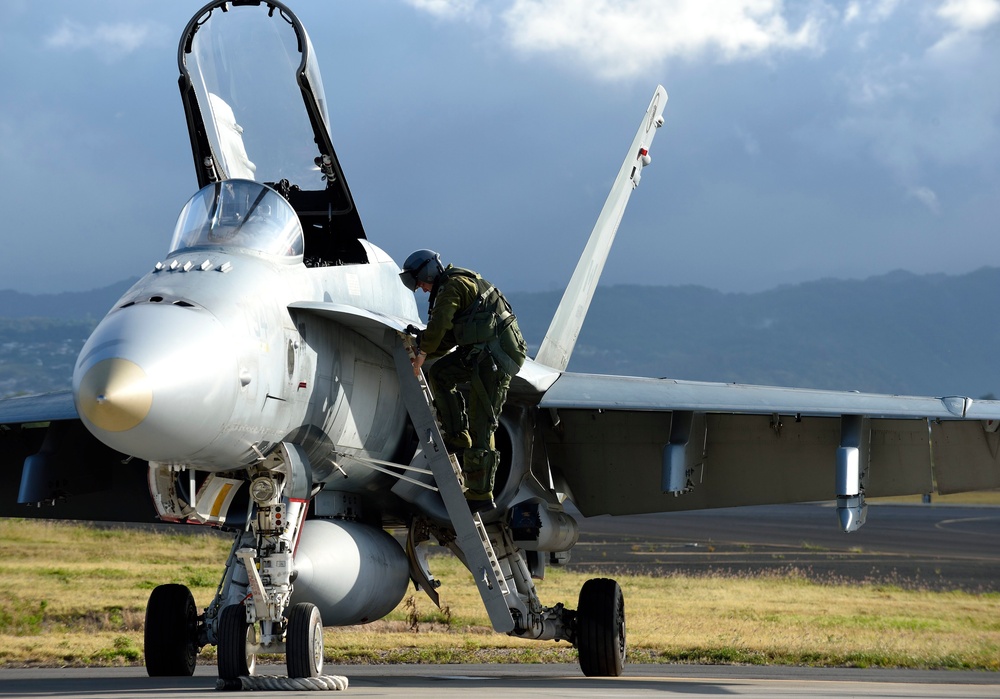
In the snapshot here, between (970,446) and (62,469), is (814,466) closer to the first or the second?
(970,446)

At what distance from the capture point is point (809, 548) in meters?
36.5

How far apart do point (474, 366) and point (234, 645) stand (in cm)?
264

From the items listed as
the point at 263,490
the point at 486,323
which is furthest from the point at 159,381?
the point at 486,323

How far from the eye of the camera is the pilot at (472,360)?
9039mm

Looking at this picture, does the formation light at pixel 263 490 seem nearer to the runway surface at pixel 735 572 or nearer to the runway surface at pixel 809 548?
the runway surface at pixel 735 572

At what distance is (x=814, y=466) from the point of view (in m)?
12.1

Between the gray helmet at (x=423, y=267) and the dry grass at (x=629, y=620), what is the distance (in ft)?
16.3

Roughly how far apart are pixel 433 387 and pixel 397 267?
4.61ft

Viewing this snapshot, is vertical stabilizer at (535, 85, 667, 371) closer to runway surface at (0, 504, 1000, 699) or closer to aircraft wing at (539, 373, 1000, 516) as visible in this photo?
aircraft wing at (539, 373, 1000, 516)

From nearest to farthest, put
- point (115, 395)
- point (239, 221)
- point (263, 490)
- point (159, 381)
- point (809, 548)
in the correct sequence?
point (115, 395) < point (159, 381) < point (263, 490) < point (239, 221) < point (809, 548)

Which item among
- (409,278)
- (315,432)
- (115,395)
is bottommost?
(115,395)

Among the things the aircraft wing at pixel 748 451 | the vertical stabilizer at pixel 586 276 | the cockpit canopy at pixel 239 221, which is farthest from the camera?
the vertical stabilizer at pixel 586 276

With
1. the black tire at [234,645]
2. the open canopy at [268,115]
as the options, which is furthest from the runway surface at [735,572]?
the open canopy at [268,115]

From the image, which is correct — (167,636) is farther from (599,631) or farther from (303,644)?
(599,631)
